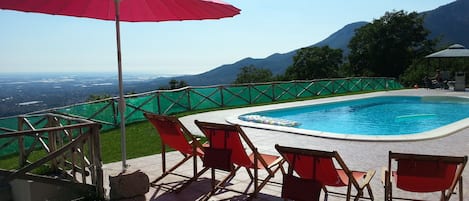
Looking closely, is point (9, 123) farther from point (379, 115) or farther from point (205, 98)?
point (379, 115)

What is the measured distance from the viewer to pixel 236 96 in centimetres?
1427

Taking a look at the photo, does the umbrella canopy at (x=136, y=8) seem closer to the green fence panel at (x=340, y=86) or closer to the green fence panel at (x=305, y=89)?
the green fence panel at (x=305, y=89)

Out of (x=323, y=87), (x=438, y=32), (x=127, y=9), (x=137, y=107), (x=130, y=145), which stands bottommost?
(x=130, y=145)

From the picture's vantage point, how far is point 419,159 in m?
3.15

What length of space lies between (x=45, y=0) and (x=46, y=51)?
1819cm

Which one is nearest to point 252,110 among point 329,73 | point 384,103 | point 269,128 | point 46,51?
point 269,128

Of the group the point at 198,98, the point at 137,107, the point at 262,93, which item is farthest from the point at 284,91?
the point at 137,107

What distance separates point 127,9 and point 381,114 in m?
11.2

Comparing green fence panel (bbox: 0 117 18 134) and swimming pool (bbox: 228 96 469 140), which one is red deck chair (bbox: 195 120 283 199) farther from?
green fence panel (bbox: 0 117 18 134)

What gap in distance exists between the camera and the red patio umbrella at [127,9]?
11.7ft

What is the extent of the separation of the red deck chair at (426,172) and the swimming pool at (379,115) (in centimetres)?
502

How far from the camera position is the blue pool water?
37.1 feet

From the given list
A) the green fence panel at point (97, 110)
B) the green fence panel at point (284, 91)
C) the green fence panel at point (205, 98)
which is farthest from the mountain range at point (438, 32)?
the green fence panel at point (97, 110)

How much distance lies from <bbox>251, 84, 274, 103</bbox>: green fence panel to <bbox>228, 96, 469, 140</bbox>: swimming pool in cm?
199
